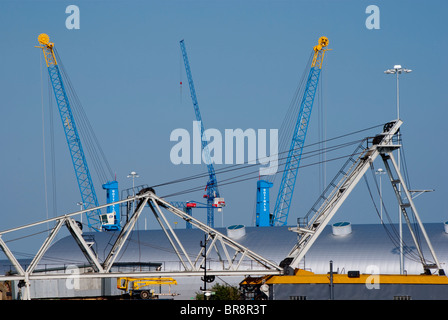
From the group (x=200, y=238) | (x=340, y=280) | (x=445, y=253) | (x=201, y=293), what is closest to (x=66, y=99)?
(x=200, y=238)

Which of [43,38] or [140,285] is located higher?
[43,38]

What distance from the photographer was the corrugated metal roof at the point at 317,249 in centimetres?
10025

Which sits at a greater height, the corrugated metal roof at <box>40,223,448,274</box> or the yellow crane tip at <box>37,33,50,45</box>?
the yellow crane tip at <box>37,33,50,45</box>

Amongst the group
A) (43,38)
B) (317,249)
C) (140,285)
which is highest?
(43,38)

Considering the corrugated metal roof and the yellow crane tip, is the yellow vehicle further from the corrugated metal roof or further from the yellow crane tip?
the yellow crane tip

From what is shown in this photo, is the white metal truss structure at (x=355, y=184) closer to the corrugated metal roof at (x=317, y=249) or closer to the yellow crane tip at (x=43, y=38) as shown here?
the corrugated metal roof at (x=317, y=249)

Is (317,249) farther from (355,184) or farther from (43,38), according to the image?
(43,38)

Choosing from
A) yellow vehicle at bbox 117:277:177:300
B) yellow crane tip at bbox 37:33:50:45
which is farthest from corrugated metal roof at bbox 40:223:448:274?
yellow crane tip at bbox 37:33:50:45

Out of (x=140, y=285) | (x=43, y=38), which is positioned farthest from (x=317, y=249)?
(x=43, y=38)

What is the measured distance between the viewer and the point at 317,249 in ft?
352

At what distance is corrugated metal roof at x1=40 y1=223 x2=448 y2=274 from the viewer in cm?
10025
